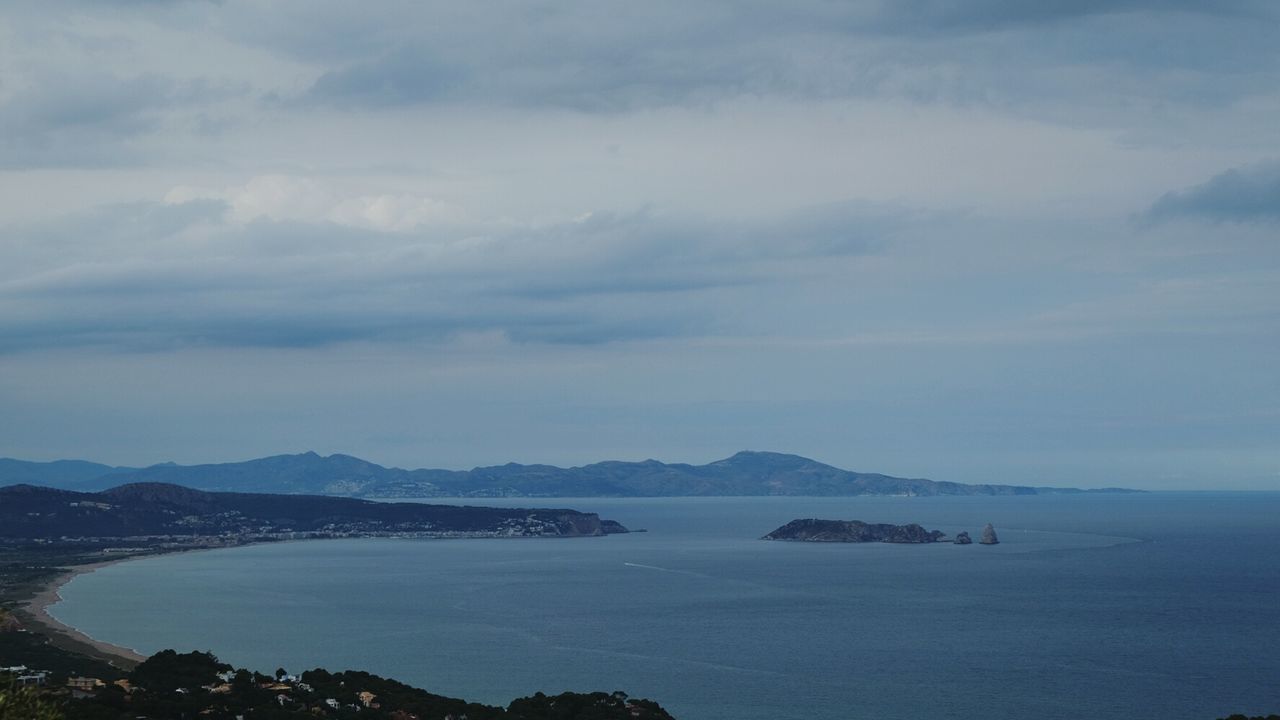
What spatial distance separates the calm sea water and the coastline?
1982mm

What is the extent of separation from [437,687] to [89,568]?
9822cm

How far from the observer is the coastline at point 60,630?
75.0 metres

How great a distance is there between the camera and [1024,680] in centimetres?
7144

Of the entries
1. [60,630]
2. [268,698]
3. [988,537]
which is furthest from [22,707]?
[988,537]

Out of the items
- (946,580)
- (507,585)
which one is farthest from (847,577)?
(507,585)

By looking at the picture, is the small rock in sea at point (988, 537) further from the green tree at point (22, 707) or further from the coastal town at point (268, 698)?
the green tree at point (22, 707)

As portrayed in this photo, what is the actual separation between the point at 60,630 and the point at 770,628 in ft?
172

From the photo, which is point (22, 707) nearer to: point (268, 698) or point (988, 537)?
point (268, 698)

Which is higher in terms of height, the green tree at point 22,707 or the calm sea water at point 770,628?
the green tree at point 22,707

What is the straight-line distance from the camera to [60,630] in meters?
87.3

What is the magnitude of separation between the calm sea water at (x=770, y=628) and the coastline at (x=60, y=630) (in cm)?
198

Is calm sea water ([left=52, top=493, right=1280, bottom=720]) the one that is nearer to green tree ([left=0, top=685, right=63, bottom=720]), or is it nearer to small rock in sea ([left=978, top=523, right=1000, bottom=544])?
small rock in sea ([left=978, top=523, right=1000, bottom=544])

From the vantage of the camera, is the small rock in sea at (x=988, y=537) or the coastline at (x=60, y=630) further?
the small rock in sea at (x=988, y=537)

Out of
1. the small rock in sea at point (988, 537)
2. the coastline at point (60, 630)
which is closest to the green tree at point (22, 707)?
the coastline at point (60, 630)
